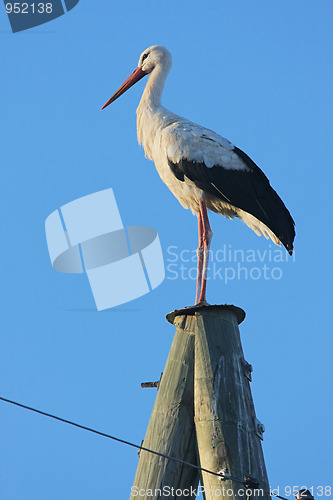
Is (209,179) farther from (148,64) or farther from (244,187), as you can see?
(148,64)

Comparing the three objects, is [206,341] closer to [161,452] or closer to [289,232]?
[161,452]

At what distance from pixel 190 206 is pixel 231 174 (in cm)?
58

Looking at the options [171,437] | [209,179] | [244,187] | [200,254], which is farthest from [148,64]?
[171,437]

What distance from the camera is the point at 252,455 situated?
3553mm

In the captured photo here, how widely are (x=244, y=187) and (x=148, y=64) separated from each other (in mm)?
2343

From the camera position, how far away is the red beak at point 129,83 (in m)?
8.22

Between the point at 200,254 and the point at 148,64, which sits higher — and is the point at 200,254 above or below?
below

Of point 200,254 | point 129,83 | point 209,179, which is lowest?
point 200,254

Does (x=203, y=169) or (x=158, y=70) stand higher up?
(x=158, y=70)

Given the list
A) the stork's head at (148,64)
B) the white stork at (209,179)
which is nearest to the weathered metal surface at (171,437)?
the white stork at (209,179)

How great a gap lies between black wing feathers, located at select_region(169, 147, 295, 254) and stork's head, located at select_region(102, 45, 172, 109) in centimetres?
173

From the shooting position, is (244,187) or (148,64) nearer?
(244,187)

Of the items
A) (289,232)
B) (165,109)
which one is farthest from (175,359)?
(165,109)

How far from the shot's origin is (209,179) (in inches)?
264
